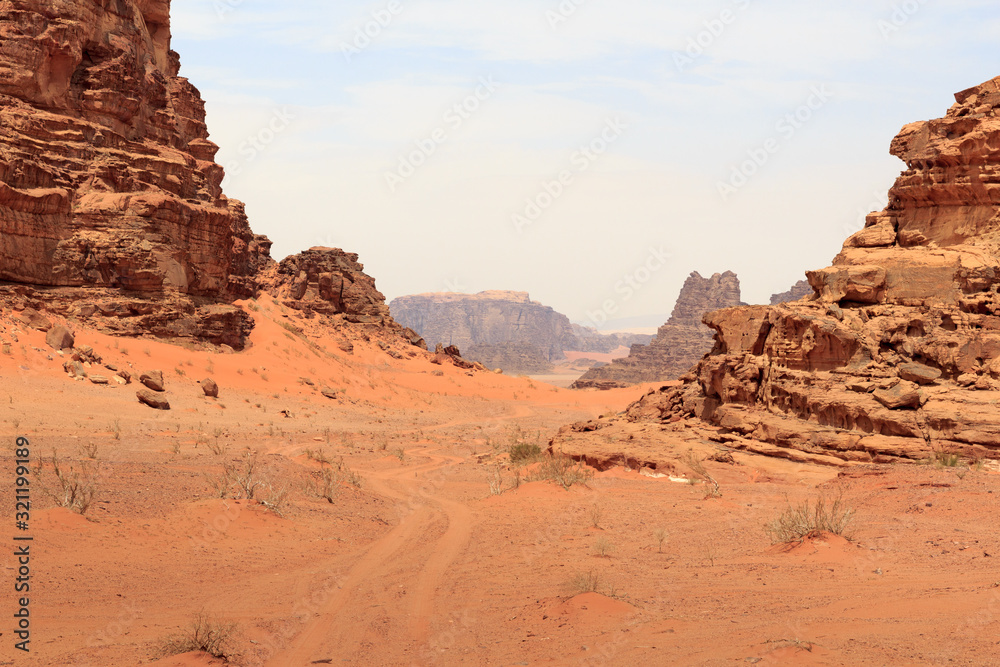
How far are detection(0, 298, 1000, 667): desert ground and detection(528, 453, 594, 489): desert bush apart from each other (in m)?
0.16

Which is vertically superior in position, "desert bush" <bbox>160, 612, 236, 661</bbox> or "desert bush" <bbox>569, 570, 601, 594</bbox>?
"desert bush" <bbox>569, 570, 601, 594</bbox>

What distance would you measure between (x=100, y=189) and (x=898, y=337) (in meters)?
25.7

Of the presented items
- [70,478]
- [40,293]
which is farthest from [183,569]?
[40,293]

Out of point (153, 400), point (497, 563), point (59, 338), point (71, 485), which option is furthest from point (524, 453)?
point (59, 338)

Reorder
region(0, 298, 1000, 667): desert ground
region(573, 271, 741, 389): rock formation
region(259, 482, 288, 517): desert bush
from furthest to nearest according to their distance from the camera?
1. region(573, 271, 741, 389): rock formation
2. region(259, 482, 288, 517): desert bush
3. region(0, 298, 1000, 667): desert ground

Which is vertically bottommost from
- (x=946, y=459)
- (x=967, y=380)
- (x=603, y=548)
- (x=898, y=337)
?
(x=603, y=548)

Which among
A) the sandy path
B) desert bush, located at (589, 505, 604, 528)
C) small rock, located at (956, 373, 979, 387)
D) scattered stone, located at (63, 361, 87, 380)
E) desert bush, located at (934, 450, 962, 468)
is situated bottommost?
the sandy path

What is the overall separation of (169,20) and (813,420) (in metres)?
34.4

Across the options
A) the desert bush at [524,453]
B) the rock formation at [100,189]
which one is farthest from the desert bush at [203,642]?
the rock formation at [100,189]

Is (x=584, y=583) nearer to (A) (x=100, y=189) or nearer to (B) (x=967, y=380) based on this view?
(B) (x=967, y=380)

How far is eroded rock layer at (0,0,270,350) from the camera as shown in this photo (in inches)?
1017

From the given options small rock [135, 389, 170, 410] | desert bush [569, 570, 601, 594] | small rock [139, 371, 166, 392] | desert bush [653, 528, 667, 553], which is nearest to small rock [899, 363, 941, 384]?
desert bush [653, 528, 667, 553]

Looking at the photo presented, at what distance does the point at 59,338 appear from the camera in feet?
77.6

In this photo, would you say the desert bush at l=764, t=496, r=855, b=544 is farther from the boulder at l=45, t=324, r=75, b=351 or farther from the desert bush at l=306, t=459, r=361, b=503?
→ the boulder at l=45, t=324, r=75, b=351
